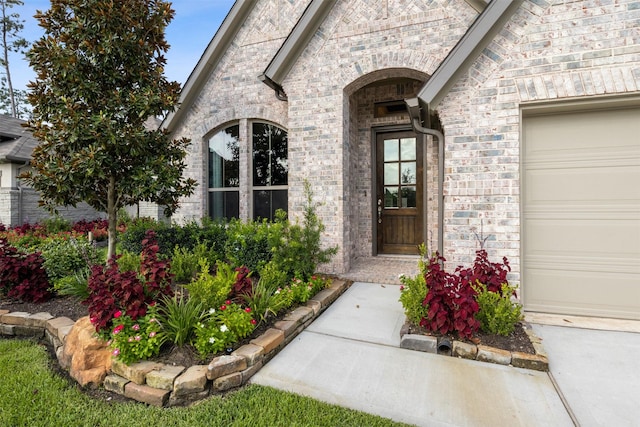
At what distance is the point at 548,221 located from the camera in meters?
3.74

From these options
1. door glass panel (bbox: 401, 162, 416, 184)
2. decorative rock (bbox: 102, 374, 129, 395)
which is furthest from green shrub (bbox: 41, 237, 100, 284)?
door glass panel (bbox: 401, 162, 416, 184)

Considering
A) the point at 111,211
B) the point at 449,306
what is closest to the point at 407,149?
the point at 449,306

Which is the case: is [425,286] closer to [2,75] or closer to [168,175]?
[168,175]

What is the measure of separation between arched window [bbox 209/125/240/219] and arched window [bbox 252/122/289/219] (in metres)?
0.50

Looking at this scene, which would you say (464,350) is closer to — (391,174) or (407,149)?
(391,174)

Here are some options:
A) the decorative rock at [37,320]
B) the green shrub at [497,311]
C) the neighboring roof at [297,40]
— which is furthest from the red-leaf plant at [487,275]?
the decorative rock at [37,320]

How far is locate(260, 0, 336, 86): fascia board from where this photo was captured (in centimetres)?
519

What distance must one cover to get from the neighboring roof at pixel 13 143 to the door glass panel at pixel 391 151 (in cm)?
1193

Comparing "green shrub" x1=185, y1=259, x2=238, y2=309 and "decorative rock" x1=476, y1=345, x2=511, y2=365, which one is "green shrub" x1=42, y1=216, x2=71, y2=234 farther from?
"decorative rock" x1=476, y1=345, x2=511, y2=365

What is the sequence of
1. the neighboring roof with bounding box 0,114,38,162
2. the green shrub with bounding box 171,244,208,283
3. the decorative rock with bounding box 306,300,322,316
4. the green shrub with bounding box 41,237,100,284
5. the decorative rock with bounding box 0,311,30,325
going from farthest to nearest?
the neighboring roof with bounding box 0,114,38,162 < the green shrub with bounding box 171,244,208,283 < the green shrub with bounding box 41,237,100,284 < the decorative rock with bounding box 306,300,322,316 < the decorative rock with bounding box 0,311,30,325

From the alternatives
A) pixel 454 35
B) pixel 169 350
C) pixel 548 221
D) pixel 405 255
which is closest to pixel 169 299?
pixel 169 350

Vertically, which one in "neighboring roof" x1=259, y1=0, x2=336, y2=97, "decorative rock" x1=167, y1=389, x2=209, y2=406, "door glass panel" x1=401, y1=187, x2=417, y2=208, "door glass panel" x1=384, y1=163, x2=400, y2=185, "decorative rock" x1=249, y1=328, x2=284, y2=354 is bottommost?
"decorative rock" x1=167, y1=389, x2=209, y2=406

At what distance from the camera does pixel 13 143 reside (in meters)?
11.4

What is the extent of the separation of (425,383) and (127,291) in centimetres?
275
